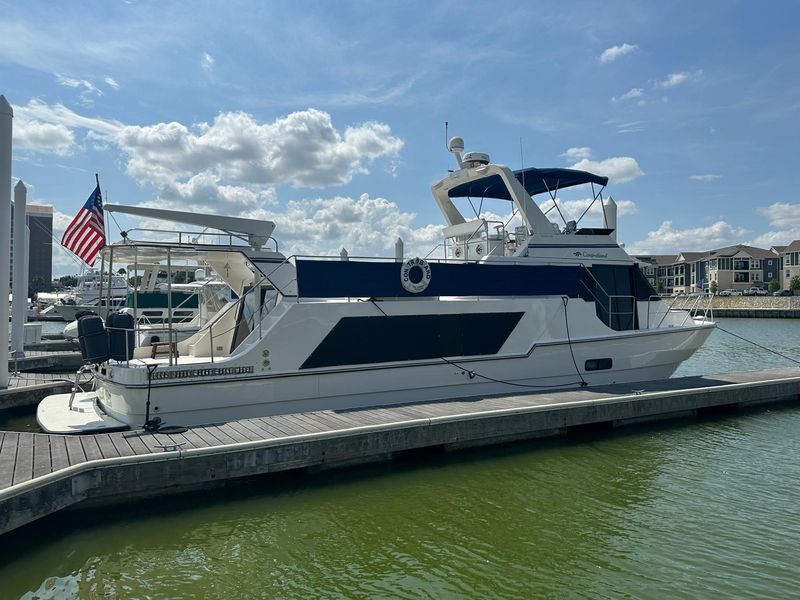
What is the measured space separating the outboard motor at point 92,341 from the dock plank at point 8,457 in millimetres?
1544

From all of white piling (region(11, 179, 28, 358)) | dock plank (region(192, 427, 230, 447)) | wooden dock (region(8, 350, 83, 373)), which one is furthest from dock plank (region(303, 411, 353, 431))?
wooden dock (region(8, 350, 83, 373))

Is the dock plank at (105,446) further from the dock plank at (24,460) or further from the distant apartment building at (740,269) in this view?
the distant apartment building at (740,269)

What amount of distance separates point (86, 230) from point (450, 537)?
48.9ft

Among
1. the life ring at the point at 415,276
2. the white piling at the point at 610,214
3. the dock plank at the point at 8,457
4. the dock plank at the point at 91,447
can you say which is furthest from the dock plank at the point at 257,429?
the white piling at the point at 610,214

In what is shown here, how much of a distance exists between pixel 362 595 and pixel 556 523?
97.5 inches

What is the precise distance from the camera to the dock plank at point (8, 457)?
545cm

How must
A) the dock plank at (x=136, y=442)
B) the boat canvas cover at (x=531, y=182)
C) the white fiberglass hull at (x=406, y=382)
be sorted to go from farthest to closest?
the boat canvas cover at (x=531, y=182) < the white fiberglass hull at (x=406, y=382) < the dock plank at (x=136, y=442)

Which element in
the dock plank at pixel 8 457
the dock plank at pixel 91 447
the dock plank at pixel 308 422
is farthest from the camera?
the dock plank at pixel 308 422

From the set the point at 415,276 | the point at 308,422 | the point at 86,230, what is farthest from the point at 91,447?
the point at 86,230

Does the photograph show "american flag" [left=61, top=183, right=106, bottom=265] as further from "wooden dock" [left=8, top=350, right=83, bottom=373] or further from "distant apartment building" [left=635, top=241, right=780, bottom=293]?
"distant apartment building" [left=635, top=241, right=780, bottom=293]

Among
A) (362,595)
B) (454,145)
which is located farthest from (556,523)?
(454,145)

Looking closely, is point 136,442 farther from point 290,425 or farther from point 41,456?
point 290,425

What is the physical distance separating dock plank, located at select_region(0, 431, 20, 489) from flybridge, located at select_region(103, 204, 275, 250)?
140 inches

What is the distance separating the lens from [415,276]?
9.96 meters
